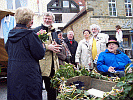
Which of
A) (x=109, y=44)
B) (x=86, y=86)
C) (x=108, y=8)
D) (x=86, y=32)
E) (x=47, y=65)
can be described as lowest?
(x=86, y=86)

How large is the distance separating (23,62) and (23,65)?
4 centimetres

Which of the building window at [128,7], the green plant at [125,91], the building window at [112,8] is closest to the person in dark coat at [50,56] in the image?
the green plant at [125,91]

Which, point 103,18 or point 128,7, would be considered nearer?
point 103,18

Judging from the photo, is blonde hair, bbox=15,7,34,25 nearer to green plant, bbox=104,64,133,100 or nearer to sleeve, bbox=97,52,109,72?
green plant, bbox=104,64,133,100

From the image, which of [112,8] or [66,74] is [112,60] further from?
[112,8]

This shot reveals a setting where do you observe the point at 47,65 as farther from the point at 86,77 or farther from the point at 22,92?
the point at 22,92

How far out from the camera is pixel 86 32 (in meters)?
4.85

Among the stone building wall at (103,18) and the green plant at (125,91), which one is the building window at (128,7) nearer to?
the stone building wall at (103,18)

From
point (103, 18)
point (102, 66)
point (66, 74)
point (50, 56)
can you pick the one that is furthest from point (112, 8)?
point (66, 74)

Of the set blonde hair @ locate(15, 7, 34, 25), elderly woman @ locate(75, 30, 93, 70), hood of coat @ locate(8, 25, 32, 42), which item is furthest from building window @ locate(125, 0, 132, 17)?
hood of coat @ locate(8, 25, 32, 42)

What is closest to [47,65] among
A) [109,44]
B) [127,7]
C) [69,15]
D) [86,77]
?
[86,77]

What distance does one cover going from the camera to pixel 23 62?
2234mm

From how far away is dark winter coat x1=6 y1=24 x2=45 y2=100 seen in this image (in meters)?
2.20

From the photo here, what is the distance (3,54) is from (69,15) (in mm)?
31750
